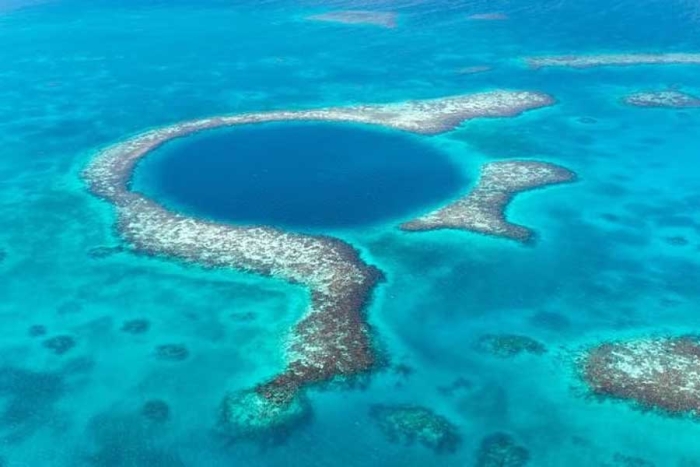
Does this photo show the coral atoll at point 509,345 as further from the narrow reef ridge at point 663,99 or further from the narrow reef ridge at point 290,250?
the narrow reef ridge at point 663,99

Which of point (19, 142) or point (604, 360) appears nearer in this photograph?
point (604, 360)

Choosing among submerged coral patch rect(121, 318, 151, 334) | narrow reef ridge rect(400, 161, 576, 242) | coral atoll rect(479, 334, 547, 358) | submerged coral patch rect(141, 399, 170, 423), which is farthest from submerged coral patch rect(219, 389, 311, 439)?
narrow reef ridge rect(400, 161, 576, 242)

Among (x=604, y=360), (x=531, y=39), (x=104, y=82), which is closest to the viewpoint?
(x=604, y=360)

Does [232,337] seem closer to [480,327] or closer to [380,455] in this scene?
[380,455]

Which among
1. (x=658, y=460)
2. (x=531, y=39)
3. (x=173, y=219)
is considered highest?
(x=531, y=39)

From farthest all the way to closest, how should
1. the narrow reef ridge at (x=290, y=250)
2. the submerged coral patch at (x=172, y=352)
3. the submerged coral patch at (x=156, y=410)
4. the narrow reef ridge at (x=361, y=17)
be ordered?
the narrow reef ridge at (x=361, y=17)
the submerged coral patch at (x=172, y=352)
the narrow reef ridge at (x=290, y=250)
the submerged coral patch at (x=156, y=410)

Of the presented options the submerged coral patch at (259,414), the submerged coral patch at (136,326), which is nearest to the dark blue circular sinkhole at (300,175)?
the submerged coral patch at (136,326)

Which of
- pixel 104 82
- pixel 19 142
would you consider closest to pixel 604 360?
pixel 19 142
